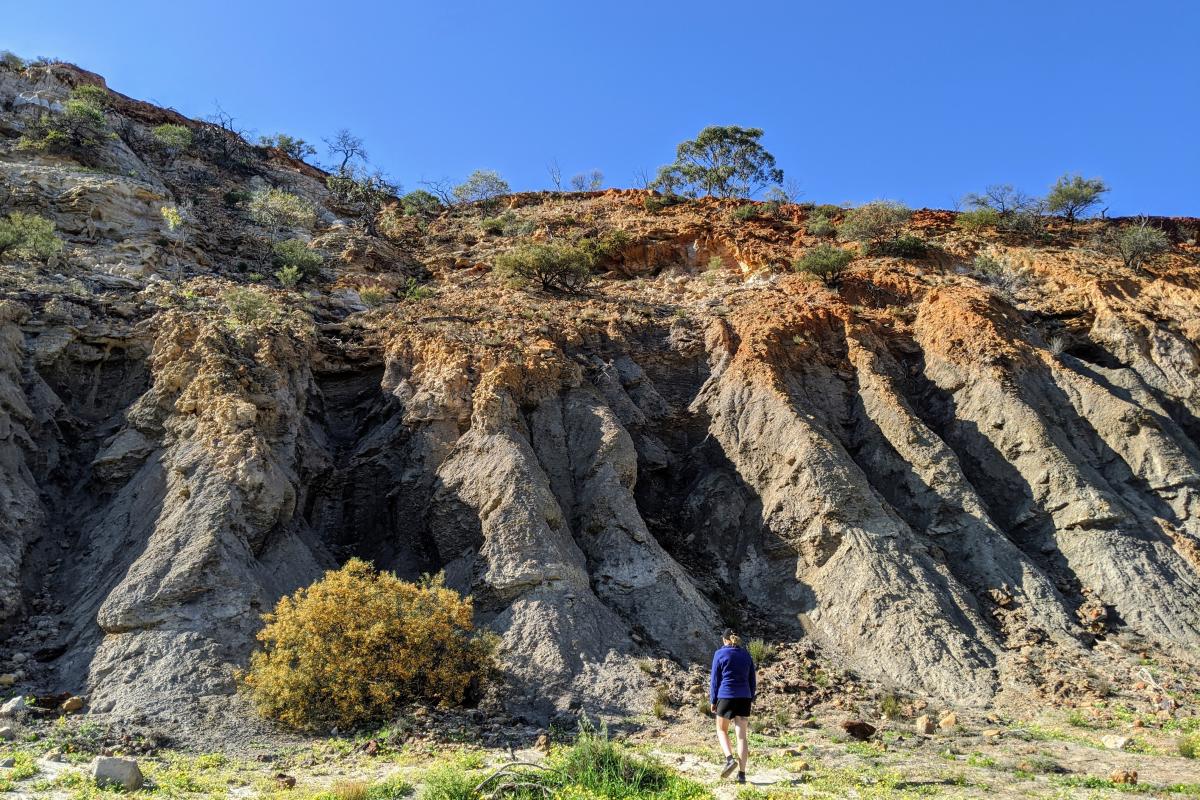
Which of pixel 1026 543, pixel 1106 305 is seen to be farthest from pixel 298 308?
pixel 1106 305

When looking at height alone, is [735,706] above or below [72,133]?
below

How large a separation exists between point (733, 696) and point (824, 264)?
19506mm

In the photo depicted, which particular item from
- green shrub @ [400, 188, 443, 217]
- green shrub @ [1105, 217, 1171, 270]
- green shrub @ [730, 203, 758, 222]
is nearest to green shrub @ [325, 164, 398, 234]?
green shrub @ [400, 188, 443, 217]

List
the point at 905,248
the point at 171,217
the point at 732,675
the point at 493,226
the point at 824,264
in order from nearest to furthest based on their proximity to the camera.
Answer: the point at 732,675 → the point at 171,217 → the point at 824,264 → the point at 905,248 → the point at 493,226

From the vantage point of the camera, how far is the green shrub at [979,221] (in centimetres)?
3178

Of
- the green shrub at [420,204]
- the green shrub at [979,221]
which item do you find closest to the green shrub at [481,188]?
the green shrub at [420,204]

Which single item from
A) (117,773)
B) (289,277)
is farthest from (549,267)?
(117,773)

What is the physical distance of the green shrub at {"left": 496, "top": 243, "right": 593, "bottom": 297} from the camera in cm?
2600

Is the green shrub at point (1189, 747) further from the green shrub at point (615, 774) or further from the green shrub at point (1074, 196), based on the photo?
the green shrub at point (1074, 196)

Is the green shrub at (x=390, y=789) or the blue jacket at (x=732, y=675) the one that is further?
the blue jacket at (x=732, y=675)

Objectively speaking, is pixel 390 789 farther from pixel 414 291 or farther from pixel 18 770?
pixel 414 291

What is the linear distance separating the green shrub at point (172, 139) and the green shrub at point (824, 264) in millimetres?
26077

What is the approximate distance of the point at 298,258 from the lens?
982 inches

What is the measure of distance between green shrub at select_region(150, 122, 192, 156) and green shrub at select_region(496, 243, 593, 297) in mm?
17141
